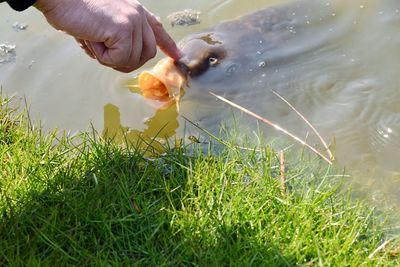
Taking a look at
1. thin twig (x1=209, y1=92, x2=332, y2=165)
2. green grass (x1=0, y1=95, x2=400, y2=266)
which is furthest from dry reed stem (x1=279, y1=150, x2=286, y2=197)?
thin twig (x1=209, y1=92, x2=332, y2=165)

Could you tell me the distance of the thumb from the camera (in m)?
2.78

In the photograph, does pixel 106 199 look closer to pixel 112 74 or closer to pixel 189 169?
pixel 189 169

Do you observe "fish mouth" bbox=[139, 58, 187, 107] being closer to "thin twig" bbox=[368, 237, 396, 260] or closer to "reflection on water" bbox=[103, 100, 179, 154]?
"reflection on water" bbox=[103, 100, 179, 154]

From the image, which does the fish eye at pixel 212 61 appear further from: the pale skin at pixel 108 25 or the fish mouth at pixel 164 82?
the pale skin at pixel 108 25

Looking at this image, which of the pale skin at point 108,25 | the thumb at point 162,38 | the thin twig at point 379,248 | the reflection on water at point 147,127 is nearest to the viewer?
the thin twig at point 379,248

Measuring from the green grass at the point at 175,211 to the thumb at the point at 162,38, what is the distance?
525 millimetres

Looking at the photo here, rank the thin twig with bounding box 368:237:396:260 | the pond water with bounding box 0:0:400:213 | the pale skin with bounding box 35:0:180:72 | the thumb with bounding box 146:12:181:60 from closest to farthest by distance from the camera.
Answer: the thin twig with bounding box 368:237:396:260
the pale skin with bounding box 35:0:180:72
the thumb with bounding box 146:12:181:60
the pond water with bounding box 0:0:400:213

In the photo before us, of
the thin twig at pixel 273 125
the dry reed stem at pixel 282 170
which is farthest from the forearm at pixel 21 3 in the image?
the thin twig at pixel 273 125

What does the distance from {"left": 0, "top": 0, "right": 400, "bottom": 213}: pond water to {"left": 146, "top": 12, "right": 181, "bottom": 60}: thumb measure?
1.04ft

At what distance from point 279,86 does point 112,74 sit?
3.22 feet

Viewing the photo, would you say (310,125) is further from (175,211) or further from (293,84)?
(175,211)

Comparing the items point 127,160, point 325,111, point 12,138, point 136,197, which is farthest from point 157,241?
point 325,111

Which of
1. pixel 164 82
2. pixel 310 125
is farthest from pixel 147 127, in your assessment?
pixel 310 125

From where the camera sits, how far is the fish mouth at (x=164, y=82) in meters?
3.38
